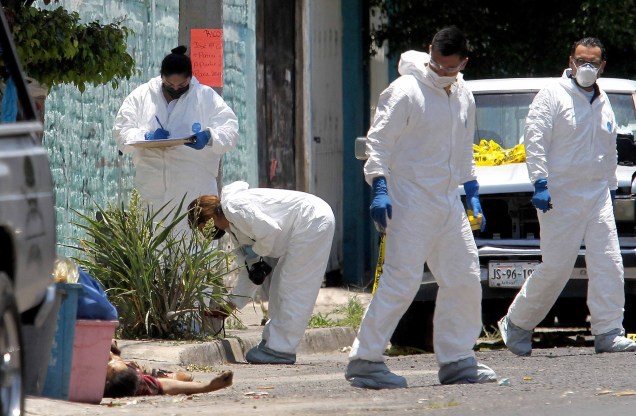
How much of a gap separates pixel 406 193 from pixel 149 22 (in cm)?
471

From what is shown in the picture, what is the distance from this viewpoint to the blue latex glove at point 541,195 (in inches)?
358

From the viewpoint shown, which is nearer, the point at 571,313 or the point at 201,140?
the point at 201,140

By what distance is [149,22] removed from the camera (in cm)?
1167

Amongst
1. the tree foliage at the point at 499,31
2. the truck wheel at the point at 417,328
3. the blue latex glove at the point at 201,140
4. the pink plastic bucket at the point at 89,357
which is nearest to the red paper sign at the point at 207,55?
the blue latex glove at the point at 201,140

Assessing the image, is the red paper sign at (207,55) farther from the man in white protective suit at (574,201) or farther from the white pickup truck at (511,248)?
the man in white protective suit at (574,201)

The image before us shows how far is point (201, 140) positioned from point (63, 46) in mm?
2242

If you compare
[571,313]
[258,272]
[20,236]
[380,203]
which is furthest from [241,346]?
[20,236]

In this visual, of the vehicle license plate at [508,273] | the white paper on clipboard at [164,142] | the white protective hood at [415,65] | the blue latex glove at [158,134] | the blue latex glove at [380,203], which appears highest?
the white protective hood at [415,65]

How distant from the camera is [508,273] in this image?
9.67 m

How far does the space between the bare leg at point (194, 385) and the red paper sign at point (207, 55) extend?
10.1 feet

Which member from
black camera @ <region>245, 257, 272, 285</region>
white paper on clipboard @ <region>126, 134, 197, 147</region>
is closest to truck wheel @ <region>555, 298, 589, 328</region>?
black camera @ <region>245, 257, 272, 285</region>

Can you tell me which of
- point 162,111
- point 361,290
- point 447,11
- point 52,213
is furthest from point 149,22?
point 52,213

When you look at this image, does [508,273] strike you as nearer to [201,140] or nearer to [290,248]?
[290,248]

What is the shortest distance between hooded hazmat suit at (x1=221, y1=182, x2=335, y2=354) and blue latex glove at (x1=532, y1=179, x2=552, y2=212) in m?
1.20
